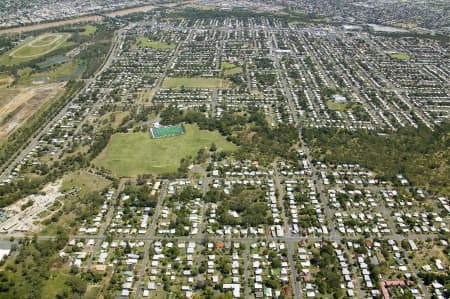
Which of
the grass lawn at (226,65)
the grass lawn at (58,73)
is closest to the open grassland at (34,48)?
the grass lawn at (58,73)

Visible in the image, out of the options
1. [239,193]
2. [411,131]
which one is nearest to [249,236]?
[239,193]

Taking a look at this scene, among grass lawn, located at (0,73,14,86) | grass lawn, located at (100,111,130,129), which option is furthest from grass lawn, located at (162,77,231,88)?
grass lawn, located at (0,73,14,86)

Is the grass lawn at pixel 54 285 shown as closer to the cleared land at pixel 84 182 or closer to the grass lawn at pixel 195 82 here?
the cleared land at pixel 84 182

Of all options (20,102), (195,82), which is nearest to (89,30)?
(20,102)

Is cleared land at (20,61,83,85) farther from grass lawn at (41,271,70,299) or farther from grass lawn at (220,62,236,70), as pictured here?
grass lawn at (41,271,70,299)

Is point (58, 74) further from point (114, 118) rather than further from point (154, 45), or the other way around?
point (114, 118)

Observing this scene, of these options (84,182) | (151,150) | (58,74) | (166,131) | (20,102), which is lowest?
(84,182)
